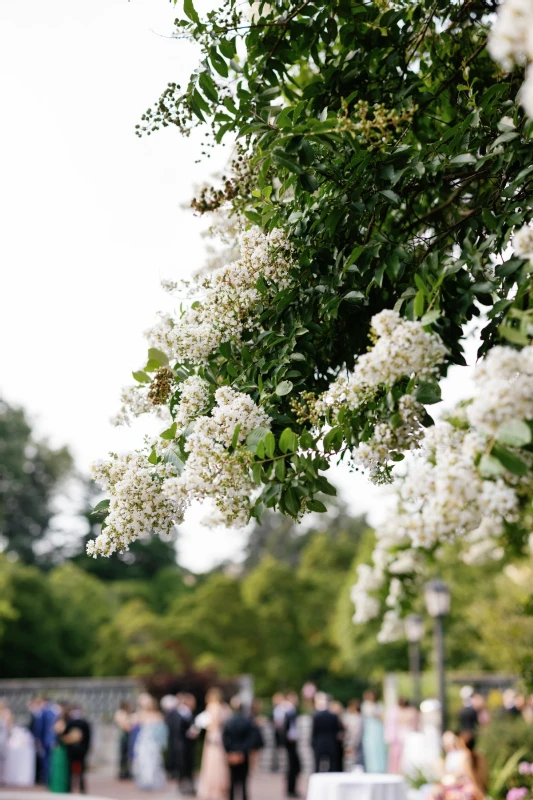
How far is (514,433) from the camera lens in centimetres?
253

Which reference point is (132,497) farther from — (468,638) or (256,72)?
(468,638)

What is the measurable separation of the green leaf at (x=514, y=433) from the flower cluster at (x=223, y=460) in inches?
40.3

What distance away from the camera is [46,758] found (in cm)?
1939

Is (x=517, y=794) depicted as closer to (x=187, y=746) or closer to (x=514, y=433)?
(x=514, y=433)

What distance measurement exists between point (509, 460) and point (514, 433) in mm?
108

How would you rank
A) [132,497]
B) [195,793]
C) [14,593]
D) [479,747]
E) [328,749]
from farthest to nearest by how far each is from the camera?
[14,593] → [195,793] → [328,749] → [479,747] → [132,497]

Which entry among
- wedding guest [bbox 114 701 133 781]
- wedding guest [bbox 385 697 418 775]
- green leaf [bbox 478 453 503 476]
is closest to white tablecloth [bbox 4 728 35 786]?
wedding guest [bbox 114 701 133 781]

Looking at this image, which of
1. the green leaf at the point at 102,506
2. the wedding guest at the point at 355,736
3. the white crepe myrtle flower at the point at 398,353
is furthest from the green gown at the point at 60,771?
the white crepe myrtle flower at the point at 398,353

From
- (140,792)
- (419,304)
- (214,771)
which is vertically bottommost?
(140,792)

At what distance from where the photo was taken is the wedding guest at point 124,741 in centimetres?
2022

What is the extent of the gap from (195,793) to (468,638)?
14.7 metres

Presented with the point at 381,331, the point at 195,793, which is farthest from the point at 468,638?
the point at 381,331

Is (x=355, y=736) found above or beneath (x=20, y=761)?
above

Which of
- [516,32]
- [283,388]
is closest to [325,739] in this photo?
[283,388]
